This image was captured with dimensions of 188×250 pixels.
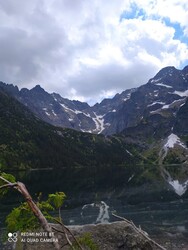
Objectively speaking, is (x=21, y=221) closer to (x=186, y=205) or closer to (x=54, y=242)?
(x=54, y=242)

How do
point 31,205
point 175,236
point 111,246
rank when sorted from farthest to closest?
point 175,236
point 111,246
point 31,205

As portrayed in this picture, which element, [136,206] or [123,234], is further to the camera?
[136,206]

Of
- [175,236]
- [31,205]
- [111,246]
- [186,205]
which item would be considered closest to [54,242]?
[31,205]

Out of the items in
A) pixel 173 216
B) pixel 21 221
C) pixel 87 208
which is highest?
pixel 87 208

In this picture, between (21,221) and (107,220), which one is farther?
(107,220)

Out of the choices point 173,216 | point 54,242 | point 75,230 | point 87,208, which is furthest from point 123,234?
point 87,208

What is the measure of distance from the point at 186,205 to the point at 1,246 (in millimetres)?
46435

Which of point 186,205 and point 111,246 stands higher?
point 186,205

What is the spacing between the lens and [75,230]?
2508 cm

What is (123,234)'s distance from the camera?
24.5m

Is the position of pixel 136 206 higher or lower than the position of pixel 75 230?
higher

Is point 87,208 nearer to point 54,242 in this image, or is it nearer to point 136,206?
point 136,206

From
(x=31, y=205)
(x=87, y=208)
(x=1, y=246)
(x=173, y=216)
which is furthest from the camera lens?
(x=87, y=208)

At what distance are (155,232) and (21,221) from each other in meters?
36.4
